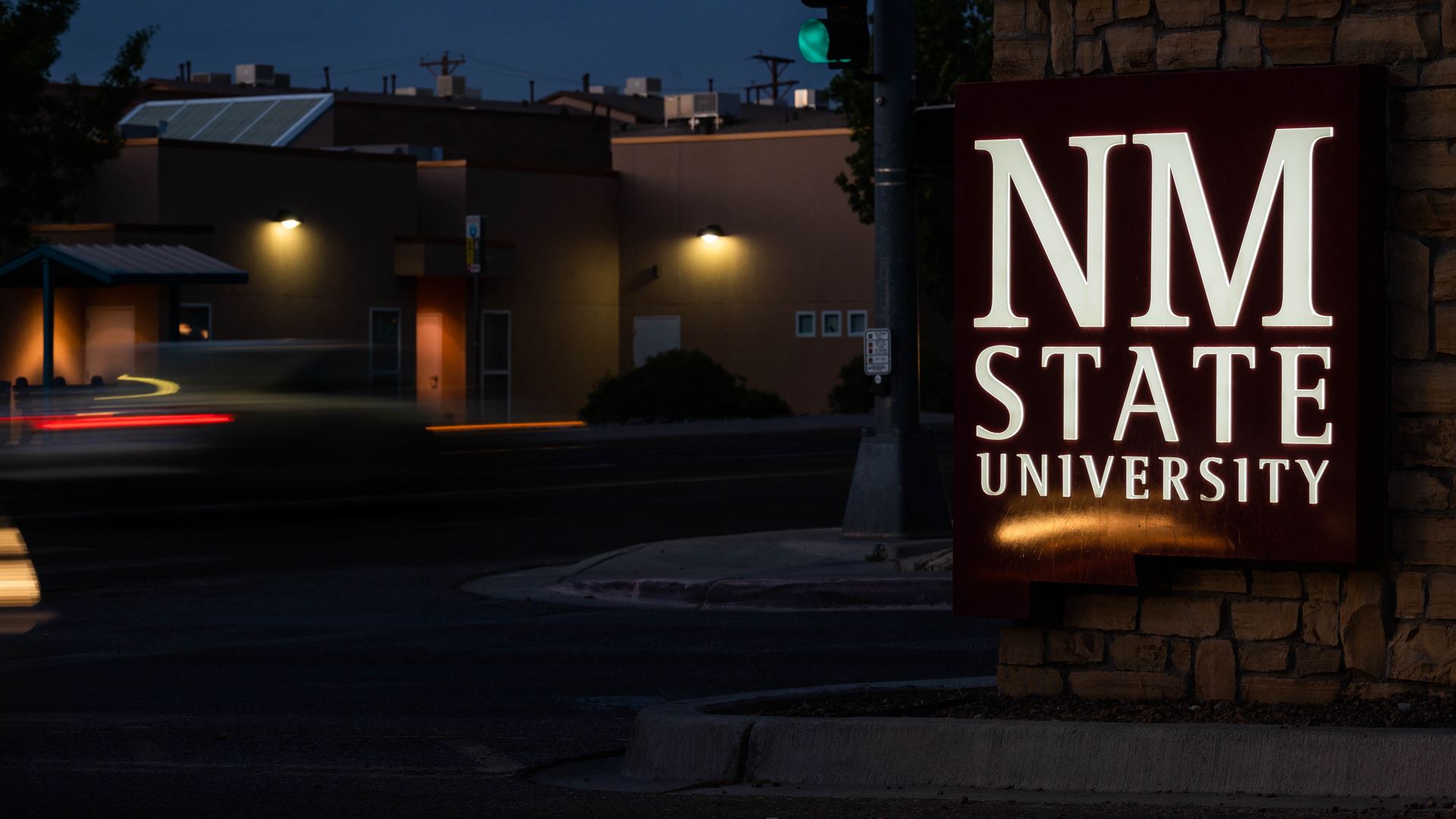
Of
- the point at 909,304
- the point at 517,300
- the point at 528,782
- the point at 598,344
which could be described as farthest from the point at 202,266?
the point at 528,782

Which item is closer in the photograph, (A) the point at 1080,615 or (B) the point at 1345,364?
(B) the point at 1345,364

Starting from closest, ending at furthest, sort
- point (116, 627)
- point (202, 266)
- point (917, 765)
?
point (917, 765) → point (116, 627) → point (202, 266)

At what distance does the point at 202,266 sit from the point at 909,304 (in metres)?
25.3

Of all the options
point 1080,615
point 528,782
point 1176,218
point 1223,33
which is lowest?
point 528,782

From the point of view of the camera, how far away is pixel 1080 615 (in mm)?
7812

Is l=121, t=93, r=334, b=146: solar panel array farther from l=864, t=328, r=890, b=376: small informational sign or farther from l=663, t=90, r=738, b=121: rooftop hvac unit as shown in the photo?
l=864, t=328, r=890, b=376: small informational sign

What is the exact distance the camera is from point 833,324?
46.0 m

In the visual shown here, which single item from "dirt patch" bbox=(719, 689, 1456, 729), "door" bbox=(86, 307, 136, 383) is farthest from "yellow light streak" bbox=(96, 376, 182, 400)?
"door" bbox=(86, 307, 136, 383)

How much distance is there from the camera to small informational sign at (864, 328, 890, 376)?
14.7m

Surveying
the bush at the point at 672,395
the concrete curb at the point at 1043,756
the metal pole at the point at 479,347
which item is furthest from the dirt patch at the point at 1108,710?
the bush at the point at 672,395

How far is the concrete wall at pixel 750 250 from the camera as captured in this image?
45.9 metres

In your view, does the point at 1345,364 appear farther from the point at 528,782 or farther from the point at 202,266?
the point at 202,266

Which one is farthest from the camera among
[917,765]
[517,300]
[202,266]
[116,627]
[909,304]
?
[517,300]

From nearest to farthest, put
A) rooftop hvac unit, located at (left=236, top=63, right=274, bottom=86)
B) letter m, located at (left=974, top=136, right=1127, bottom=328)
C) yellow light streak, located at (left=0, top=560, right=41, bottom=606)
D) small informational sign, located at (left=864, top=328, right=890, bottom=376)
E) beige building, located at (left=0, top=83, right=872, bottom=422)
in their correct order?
letter m, located at (left=974, top=136, right=1127, bottom=328) → yellow light streak, located at (left=0, top=560, right=41, bottom=606) → small informational sign, located at (left=864, top=328, right=890, bottom=376) → beige building, located at (left=0, top=83, right=872, bottom=422) → rooftop hvac unit, located at (left=236, top=63, right=274, bottom=86)
